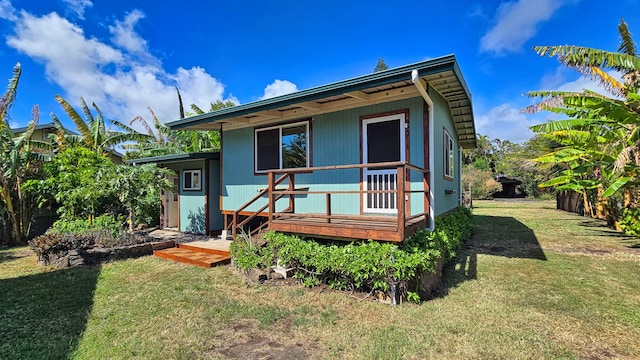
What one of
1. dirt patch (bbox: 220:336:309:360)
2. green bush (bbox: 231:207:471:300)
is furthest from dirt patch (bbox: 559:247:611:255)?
dirt patch (bbox: 220:336:309:360)

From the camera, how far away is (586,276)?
563cm

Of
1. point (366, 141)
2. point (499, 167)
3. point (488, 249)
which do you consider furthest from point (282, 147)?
point (499, 167)

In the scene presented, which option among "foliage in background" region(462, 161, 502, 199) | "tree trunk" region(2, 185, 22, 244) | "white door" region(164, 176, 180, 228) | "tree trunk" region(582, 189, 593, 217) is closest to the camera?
"tree trunk" region(2, 185, 22, 244)

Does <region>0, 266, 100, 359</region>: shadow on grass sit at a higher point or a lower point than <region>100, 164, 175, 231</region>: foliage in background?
lower

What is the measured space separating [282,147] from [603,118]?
30.6 ft

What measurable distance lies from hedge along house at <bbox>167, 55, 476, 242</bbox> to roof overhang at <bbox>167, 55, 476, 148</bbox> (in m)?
0.02

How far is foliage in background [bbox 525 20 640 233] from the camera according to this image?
7.66m

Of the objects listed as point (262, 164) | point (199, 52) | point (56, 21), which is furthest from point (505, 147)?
point (56, 21)

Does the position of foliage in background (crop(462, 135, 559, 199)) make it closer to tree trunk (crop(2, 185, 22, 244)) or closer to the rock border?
the rock border

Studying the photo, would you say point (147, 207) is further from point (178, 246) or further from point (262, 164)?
point (262, 164)

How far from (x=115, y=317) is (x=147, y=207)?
835 centimetres

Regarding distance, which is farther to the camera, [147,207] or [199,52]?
[199,52]

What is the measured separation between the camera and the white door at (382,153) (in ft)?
20.3

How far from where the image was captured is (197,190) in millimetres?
10211
